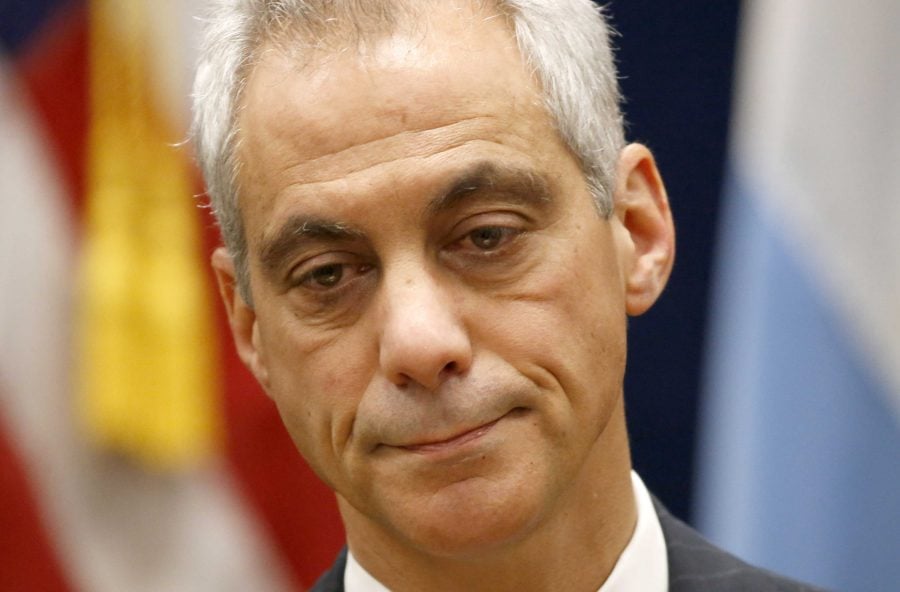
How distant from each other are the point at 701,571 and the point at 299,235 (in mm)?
785

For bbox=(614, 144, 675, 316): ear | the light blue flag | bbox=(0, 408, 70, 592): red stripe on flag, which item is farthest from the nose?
bbox=(0, 408, 70, 592): red stripe on flag

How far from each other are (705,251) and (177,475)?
1665mm

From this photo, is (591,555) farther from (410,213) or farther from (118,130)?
(118,130)

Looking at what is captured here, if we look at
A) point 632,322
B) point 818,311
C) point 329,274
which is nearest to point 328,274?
point 329,274

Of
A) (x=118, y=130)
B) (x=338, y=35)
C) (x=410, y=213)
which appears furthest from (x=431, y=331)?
(x=118, y=130)

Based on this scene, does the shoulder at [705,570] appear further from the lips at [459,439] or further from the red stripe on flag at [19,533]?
the red stripe on flag at [19,533]

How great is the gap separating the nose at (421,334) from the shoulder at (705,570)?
542 millimetres

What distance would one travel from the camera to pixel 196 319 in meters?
3.88

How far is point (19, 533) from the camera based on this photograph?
3.95 m

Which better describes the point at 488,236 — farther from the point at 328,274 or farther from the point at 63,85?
the point at 63,85

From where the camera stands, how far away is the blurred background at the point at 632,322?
143 inches

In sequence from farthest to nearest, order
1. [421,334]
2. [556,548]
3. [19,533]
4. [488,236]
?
[19,533] < [556,548] < [488,236] < [421,334]

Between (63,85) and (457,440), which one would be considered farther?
(63,85)

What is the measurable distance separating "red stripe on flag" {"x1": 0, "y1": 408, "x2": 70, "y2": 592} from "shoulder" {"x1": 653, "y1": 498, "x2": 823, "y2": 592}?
7.42 feet
